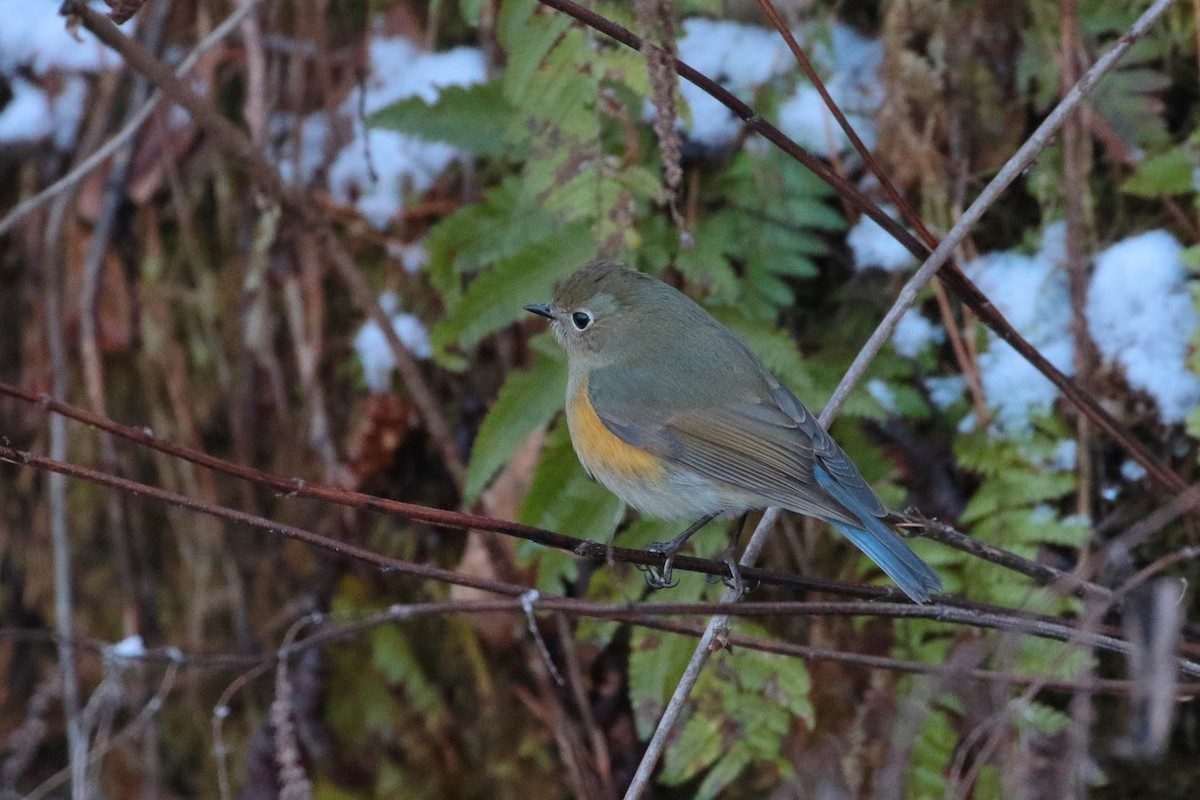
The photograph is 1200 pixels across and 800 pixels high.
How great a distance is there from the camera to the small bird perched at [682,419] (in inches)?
118

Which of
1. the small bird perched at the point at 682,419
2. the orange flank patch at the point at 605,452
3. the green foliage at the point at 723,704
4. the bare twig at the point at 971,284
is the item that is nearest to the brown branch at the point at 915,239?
the bare twig at the point at 971,284

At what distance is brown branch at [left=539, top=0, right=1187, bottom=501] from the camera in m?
2.51

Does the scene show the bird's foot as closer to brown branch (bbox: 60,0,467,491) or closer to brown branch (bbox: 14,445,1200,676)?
brown branch (bbox: 14,445,1200,676)

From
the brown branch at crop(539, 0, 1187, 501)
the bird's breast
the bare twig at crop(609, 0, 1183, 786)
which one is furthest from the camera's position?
the bird's breast

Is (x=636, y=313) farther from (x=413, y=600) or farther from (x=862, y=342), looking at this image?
(x=413, y=600)

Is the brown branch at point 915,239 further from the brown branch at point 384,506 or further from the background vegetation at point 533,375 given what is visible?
the brown branch at point 384,506

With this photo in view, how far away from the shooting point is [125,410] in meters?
5.04

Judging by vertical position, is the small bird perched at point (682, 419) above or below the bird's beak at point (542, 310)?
below

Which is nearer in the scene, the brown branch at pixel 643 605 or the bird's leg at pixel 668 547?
the brown branch at pixel 643 605

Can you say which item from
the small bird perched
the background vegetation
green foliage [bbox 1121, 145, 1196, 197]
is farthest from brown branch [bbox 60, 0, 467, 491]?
green foliage [bbox 1121, 145, 1196, 197]

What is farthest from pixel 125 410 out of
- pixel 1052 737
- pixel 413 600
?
pixel 1052 737

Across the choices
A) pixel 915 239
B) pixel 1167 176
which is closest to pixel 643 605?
pixel 915 239

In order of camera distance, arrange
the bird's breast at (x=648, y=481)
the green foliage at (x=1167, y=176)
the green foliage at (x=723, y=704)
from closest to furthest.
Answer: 1. the bird's breast at (x=648, y=481)
2. the green foliage at (x=723, y=704)
3. the green foliage at (x=1167, y=176)

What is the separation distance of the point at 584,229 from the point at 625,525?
3.04ft
